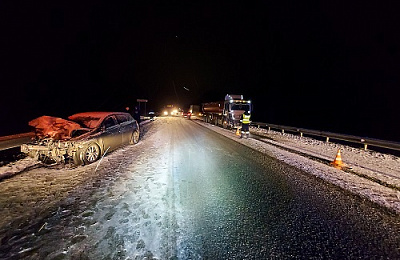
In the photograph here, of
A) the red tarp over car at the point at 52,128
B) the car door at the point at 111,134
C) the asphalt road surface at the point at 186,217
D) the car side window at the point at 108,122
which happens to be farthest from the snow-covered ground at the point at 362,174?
the car side window at the point at 108,122

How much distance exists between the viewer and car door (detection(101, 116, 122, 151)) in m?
9.18

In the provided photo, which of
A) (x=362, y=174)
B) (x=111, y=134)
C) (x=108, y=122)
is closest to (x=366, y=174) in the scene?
(x=362, y=174)

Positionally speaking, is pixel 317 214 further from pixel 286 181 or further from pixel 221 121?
pixel 221 121

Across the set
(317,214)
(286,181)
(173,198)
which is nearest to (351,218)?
(317,214)

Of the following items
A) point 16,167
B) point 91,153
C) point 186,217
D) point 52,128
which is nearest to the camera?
point 186,217

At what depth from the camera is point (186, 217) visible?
175 inches

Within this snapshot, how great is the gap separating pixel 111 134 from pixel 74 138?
1895 mm

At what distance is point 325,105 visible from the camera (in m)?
72.2

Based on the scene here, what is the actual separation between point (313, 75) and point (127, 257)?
87.6 metres

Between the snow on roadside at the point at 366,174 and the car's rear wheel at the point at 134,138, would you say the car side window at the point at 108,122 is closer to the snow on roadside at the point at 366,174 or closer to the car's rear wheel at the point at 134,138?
the car's rear wheel at the point at 134,138

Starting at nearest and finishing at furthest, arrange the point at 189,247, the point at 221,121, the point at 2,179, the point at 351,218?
the point at 189,247 → the point at 351,218 → the point at 2,179 → the point at 221,121

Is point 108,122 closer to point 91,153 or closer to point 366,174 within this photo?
point 91,153

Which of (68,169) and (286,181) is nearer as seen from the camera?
(286,181)

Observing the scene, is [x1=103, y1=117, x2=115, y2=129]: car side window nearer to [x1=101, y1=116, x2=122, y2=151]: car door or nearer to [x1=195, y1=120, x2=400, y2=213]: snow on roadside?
[x1=101, y1=116, x2=122, y2=151]: car door
